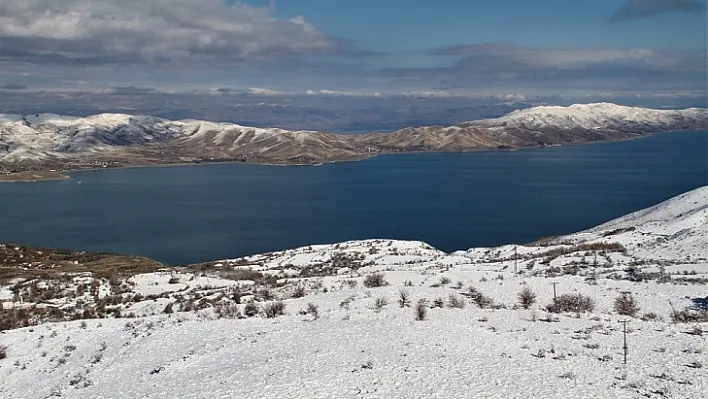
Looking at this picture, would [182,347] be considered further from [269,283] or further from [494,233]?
[494,233]

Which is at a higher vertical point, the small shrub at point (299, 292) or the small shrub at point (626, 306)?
the small shrub at point (626, 306)

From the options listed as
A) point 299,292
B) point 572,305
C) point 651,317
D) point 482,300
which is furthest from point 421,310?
point 299,292

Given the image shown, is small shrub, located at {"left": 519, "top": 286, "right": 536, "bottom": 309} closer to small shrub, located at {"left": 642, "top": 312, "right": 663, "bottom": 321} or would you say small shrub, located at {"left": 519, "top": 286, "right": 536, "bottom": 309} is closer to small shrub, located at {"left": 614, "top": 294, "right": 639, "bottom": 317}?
small shrub, located at {"left": 614, "top": 294, "right": 639, "bottom": 317}

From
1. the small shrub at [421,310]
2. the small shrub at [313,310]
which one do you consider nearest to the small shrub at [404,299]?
the small shrub at [421,310]

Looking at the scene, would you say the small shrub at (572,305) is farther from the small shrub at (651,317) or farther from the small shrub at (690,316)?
the small shrub at (690,316)

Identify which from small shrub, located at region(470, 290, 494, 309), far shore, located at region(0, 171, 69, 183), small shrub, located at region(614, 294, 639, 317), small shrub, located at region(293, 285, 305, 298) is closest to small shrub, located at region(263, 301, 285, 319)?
small shrub, located at region(293, 285, 305, 298)

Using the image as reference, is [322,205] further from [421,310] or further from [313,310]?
[421,310]
